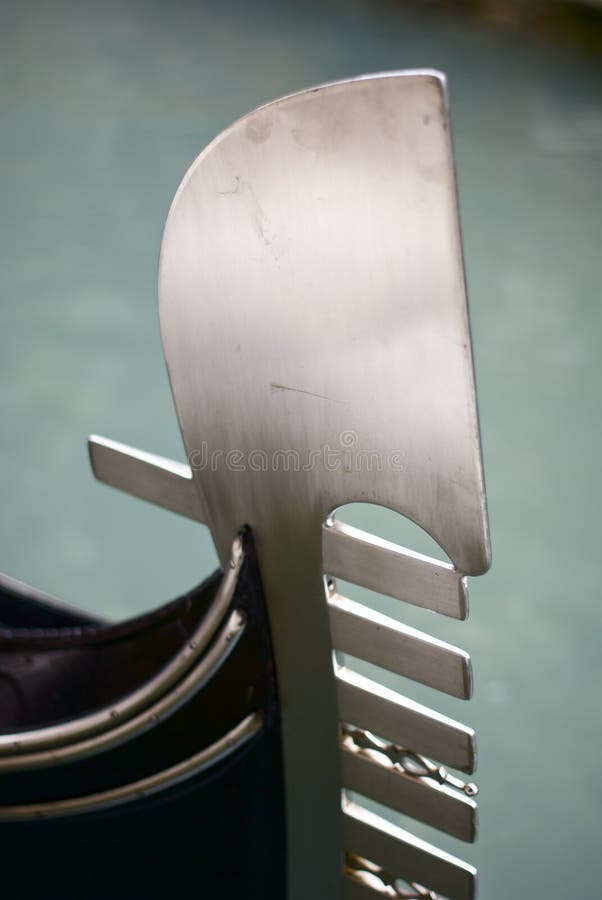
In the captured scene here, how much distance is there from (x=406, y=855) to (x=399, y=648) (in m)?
0.20

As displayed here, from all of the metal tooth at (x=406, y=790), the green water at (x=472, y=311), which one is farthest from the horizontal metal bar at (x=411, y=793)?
the green water at (x=472, y=311)

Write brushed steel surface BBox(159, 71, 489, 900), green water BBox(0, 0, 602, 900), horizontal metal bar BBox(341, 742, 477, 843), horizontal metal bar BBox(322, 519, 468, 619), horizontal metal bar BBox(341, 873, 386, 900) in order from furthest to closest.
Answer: green water BBox(0, 0, 602, 900), horizontal metal bar BBox(341, 873, 386, 900), horizontal metal bar BBox(341, 742, 477, 843), horizontal metal bar BBox(322, 519, 468, 619), brushed steel surface BBox(159, 71, 489, 900)

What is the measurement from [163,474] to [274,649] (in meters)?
0.14

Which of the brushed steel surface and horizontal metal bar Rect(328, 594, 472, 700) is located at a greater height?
the brushed steel surface

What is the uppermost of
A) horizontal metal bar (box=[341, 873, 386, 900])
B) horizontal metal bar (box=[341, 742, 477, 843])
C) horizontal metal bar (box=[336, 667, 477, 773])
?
horizontal metal bar (box=[336, 667, 477, 773])

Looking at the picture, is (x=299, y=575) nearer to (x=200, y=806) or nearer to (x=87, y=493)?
(x=200, y=806)

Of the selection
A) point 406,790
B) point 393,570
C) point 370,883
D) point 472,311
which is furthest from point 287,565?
point 472,311

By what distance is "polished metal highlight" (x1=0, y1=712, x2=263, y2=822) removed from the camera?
2.85ft

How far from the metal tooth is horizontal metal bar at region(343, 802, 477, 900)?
31mm

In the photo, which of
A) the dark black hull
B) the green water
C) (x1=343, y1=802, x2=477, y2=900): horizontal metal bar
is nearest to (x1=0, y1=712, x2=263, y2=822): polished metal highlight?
the dark black hull

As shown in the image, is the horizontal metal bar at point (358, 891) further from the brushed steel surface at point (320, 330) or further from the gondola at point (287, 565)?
the brushed steel surface at point (320, 330)

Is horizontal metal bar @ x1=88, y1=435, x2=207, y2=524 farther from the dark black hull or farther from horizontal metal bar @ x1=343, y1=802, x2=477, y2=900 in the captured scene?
horizontal metal bar @ x1=343, y1=802, x2=477, y2=900

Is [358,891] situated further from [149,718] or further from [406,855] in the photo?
[149,718]

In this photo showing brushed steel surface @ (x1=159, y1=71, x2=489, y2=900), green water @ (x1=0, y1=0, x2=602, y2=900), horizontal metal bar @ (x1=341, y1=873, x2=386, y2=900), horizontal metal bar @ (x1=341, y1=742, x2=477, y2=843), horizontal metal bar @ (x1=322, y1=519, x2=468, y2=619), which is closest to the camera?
brushed steel surface @ (x1=159, y1=71, x2=489, y2=900)
